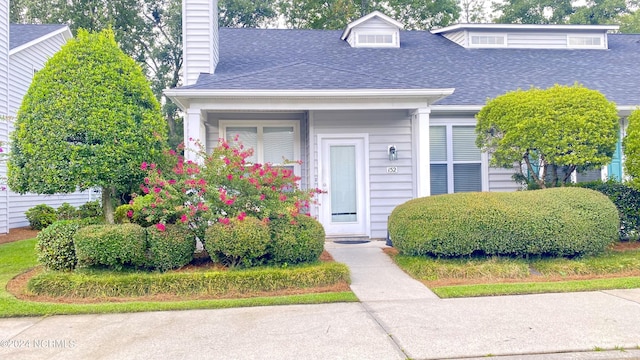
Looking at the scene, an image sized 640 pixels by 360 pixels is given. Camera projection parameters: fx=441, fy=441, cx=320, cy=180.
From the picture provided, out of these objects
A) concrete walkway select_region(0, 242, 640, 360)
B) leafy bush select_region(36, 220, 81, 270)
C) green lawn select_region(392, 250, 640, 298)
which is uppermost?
leafy bush select_region(36, 220, 81, 270)

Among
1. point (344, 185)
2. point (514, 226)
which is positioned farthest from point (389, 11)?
point (514, 226)

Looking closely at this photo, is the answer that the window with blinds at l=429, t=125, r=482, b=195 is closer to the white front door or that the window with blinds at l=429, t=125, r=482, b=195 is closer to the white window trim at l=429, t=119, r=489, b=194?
the white window trim at l=429, t=119, r=489, b=194

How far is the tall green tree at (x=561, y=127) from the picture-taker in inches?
284

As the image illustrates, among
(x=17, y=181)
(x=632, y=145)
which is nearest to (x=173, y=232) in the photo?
(x=17, y=181)

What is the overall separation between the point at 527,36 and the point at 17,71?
1440 cm

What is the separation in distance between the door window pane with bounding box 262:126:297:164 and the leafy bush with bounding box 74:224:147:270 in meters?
4.01

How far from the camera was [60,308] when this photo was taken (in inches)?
193

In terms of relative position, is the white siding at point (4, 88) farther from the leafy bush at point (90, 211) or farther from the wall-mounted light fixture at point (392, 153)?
the wall-mounted light fixture at point (392, 153)

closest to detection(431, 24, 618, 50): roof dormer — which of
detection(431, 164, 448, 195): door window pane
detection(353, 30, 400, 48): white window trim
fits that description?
detection(353, 30, 400, 48): white window trim

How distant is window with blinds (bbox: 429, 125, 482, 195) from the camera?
30.5ft

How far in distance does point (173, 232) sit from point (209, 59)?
4603mm

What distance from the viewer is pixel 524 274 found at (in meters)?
6.16

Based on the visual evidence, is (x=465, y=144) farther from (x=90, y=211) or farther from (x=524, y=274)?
(x=90, y=211)

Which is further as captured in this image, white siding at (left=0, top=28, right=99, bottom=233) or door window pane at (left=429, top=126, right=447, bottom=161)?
white siding at (left=0, top=28, right=99, bottom=233)
